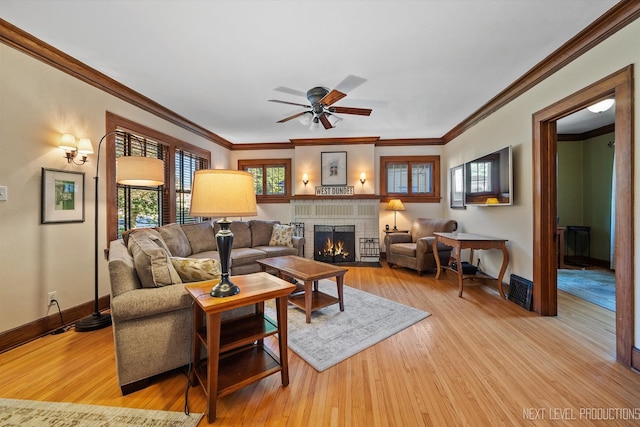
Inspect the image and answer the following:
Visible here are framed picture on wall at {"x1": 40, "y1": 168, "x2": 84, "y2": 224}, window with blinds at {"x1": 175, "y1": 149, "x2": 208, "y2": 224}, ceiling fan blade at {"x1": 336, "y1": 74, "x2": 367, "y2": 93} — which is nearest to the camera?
framed picture on wall at {"x1": 40, "y1": 168, "x2": 84, "y2": 224}

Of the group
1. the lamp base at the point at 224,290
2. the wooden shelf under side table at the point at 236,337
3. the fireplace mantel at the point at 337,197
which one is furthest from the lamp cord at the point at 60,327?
the fireplace mantel at the point at 337,197

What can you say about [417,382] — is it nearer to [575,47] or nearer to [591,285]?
[575,47]

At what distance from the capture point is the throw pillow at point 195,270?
1.96 meters

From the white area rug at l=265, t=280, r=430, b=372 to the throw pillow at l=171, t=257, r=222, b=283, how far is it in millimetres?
916

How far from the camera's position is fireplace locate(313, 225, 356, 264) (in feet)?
18.5

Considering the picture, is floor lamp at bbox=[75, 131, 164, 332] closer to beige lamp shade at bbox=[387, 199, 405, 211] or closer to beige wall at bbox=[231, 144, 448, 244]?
beige wall at bbox=[231, 144, 448, 244]

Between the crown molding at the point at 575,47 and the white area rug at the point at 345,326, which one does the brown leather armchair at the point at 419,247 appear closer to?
the white area rug at the point at 345,326

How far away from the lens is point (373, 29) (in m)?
2.16

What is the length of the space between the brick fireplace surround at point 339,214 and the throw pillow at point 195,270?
12.5 ft

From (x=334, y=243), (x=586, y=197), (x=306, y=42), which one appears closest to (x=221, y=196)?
(x=306, y=42)

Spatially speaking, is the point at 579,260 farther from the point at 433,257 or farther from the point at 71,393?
the point at 71,393

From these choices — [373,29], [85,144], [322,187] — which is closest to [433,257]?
[322,187]

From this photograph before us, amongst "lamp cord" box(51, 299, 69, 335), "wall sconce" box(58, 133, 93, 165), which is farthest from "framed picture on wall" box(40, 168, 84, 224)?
"lamp cord" box(51, 299, 69, 335)

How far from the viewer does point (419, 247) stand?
14.5 feet
